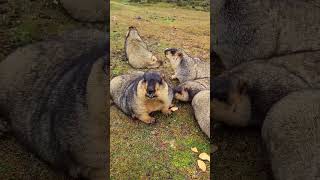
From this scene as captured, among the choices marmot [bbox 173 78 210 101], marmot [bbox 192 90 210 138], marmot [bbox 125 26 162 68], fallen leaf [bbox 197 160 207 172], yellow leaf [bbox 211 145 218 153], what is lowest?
fallen leaf [bbox 197 160 207 172]

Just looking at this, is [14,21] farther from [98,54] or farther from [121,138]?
[98,54]

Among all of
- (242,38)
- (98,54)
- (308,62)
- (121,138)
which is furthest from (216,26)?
(98,54)

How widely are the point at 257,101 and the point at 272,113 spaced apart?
0.35m

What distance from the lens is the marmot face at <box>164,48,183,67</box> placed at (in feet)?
13.3

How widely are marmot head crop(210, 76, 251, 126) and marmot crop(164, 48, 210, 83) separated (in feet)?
2.77

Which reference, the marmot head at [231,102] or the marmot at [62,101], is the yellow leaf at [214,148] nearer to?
the marmot head at [231,102]

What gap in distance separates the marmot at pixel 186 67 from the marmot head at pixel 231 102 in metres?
0.84

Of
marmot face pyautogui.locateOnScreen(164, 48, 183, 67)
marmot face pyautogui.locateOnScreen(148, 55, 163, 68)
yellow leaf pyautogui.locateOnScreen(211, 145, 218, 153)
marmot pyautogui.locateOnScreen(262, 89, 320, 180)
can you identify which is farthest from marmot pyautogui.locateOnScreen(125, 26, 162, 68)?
marmot pyautogui.locateOnScreen(262, 89, 320, 180)

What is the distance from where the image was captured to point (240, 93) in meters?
2.98

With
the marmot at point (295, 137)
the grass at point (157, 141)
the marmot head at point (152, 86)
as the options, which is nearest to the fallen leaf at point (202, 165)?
the grass at point (157, 141)

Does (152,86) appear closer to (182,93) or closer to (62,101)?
(182,93)

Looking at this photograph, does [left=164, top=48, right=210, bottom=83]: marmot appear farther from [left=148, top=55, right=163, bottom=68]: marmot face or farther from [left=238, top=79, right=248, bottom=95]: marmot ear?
[left=238, top=79, right=248, bottom=95]: marmot ear

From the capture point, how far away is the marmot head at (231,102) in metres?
2.96

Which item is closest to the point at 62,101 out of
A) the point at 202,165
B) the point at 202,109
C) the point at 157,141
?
the point at 157,141
